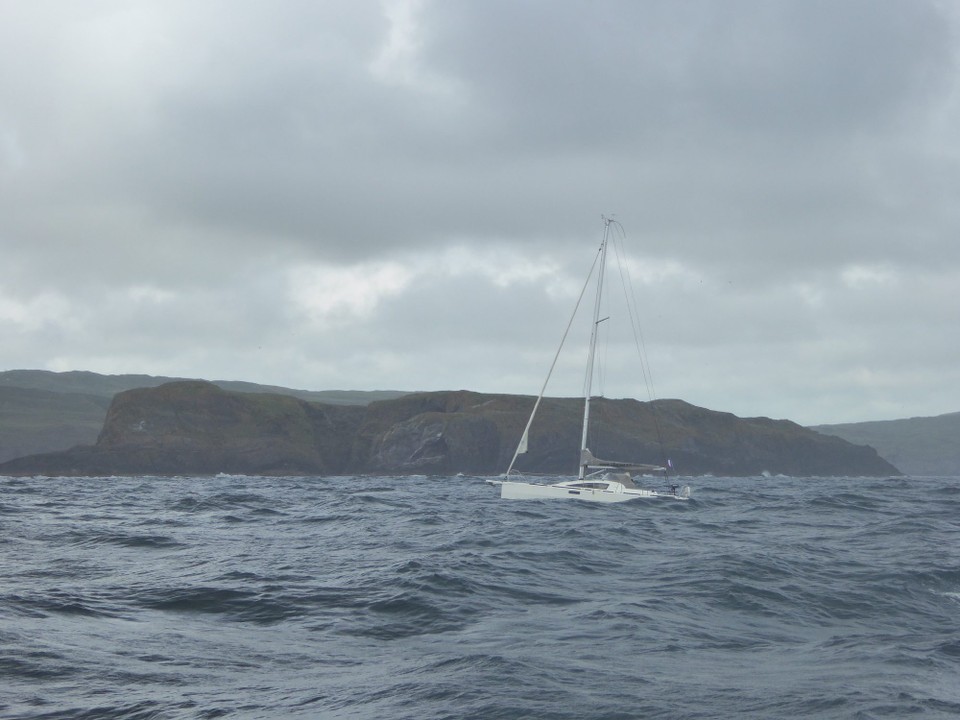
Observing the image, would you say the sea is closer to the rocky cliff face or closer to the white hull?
the white hull

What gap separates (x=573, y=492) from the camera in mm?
43625

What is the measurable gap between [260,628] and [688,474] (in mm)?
137050

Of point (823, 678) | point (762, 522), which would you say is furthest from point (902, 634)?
point (762, 522)

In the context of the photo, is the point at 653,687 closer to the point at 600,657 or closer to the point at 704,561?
the point at 600,657

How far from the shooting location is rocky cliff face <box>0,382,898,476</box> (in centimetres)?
12900

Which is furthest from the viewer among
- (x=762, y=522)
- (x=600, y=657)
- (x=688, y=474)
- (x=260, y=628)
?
(x=688, y=474)

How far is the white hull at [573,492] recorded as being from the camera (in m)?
43.2

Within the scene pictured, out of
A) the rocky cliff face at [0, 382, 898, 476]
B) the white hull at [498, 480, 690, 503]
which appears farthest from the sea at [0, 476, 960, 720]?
the rocky cliff face at [0, 382, 898, 476]

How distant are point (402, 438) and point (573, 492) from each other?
9397 cm

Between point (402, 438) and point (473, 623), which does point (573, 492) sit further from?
point (402, 438)

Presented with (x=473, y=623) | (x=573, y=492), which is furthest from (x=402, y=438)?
(x=473, y=623)

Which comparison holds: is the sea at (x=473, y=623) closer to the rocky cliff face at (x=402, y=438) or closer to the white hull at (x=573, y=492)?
the white hull at (x=573, y=492)

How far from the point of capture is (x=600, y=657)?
11703 mm

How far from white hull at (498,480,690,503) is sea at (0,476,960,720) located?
49.0 ft
